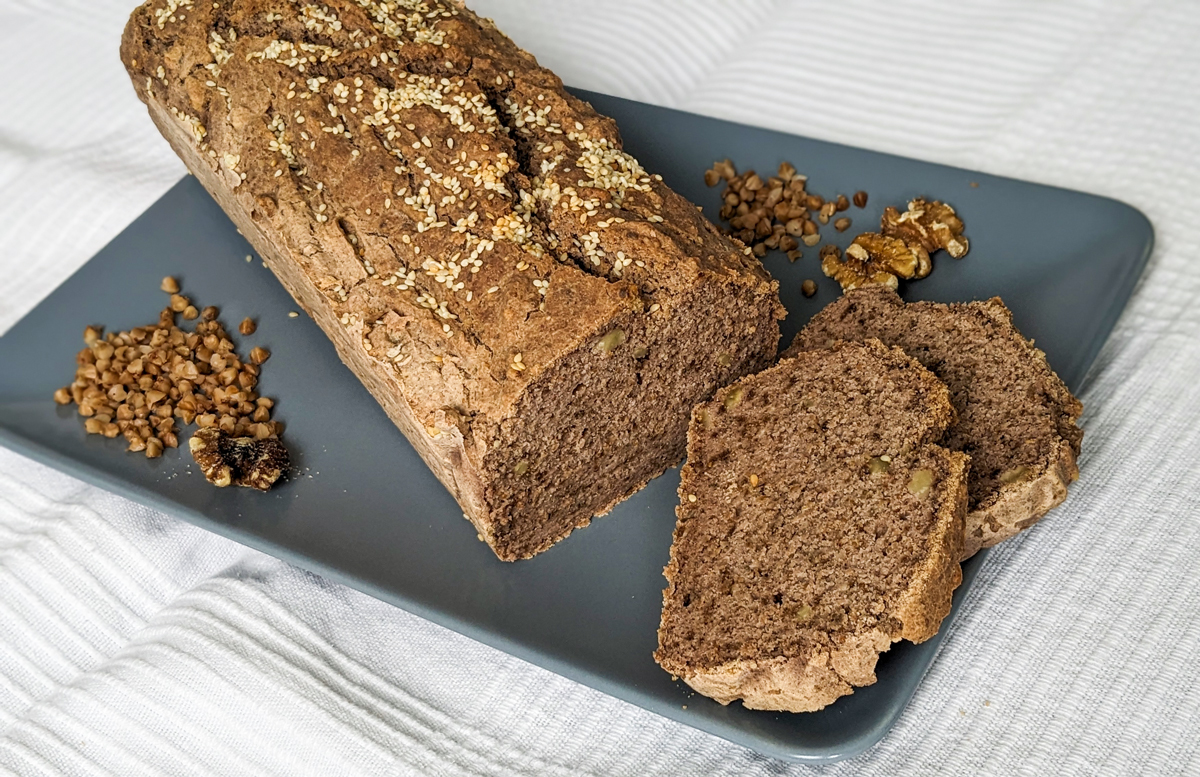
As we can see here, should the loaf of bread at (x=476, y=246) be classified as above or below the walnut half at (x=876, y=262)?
above

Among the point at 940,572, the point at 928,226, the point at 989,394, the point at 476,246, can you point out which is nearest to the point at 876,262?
the point at 928,226

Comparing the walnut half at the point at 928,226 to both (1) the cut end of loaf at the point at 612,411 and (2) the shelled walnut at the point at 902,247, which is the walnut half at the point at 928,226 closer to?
(2) the shelled walnut at the point at 902,247

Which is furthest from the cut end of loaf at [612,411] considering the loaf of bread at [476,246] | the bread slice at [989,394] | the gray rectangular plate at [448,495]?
the bread slice at [989,394]

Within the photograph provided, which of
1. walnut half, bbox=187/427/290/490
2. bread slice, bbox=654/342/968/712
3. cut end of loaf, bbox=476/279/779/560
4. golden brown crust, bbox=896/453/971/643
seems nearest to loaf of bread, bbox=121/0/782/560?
cut end of loaf, bbox=476/279/779/560

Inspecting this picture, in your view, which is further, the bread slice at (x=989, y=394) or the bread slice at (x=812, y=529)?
the bread slice at (x=989, y=394)

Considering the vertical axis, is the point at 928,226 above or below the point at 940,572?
above

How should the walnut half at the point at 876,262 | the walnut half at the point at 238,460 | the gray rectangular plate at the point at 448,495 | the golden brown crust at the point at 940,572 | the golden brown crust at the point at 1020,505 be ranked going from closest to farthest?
the golden brown crust at the point at 940,572
the golden brown crust at the point at 1020,505
the gray rectangular plate at the point at 448,495
the walnut half at the point at 238,460
the walnut half at the point at 876,262

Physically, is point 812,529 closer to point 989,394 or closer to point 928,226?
point 989,394
